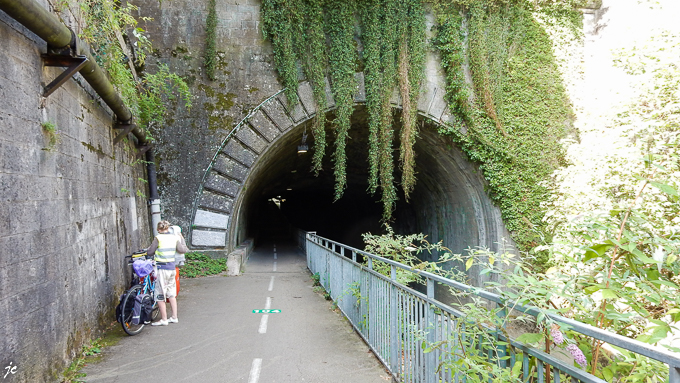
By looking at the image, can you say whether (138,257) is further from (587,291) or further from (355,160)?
(355,160)

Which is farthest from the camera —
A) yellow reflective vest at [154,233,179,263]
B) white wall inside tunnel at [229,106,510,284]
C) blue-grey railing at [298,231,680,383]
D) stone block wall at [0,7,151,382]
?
white wall inside tunnel at [229,106,510,284]

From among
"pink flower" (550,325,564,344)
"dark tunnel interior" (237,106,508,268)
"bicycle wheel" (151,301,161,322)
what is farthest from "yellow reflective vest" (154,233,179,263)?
"pink flower" (550,325,564,344)

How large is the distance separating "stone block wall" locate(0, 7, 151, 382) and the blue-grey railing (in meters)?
3.79

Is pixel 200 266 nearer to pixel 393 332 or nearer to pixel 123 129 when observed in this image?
pixel 123 129

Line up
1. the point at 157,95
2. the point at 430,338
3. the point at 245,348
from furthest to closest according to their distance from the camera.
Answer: the point at 157,95
the point at 245,348
the point at 430,338

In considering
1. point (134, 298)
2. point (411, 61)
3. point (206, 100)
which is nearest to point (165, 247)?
point (134, 298)

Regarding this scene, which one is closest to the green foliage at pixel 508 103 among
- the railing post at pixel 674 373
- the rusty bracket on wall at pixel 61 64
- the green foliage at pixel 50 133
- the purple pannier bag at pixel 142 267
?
the purple pannier bag at pixel 142 267

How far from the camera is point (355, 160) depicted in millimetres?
19781

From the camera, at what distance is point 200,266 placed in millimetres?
11781

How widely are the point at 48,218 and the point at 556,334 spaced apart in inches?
208

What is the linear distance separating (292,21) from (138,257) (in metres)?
7.99

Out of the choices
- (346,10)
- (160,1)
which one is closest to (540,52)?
(346,10)

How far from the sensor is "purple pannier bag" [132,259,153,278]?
6867 millimetres

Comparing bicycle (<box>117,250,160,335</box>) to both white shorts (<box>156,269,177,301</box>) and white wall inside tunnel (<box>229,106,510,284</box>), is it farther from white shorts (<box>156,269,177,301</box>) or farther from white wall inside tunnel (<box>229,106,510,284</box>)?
white wall inside tunnel (<box>229,106,510,284</box>)
